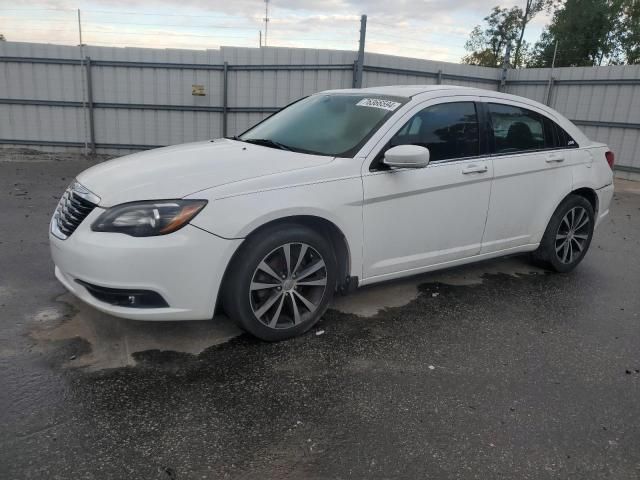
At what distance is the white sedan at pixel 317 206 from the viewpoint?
3.00m

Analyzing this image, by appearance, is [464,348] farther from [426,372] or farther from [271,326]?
[271,326]

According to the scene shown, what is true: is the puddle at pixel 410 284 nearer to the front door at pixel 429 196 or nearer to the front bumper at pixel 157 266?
the front door at pixel 429 196

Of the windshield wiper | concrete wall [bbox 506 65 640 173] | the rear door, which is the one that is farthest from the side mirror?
concrete wall [bbox 506 65 640 173]

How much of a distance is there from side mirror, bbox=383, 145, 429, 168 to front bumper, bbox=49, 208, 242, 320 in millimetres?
1145

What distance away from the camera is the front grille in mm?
3184

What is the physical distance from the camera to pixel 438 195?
12.8 ft

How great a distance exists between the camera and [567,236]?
4.98 meters

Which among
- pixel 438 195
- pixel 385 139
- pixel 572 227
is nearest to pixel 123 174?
pixel 385 139

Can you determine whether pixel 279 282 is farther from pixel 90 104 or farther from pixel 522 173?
pixel 90 104

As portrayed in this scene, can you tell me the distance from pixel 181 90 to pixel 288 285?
32.9ft

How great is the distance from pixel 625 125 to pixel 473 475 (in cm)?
1175

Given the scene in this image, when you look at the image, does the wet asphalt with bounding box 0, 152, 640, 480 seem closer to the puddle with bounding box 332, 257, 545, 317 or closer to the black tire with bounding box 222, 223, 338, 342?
the puddle with bounding box 332, 257, 545, 317

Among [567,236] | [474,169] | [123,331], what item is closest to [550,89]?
[567,236]

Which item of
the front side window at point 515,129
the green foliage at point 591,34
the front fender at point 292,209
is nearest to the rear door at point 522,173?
the front side window at point 515,129
